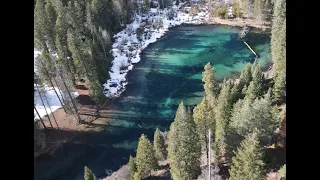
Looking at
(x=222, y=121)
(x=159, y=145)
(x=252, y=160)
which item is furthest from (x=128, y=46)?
(x=252, y=160)

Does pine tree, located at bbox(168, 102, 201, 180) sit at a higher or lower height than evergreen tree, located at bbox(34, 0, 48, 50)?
lower

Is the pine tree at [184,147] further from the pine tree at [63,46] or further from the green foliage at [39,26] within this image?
the green foliage at [39,26]

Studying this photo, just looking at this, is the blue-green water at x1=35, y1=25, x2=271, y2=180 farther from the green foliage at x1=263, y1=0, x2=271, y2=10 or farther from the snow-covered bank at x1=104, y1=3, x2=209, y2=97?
the green foliage at x1=263, y1=0, x2=271, y2=10

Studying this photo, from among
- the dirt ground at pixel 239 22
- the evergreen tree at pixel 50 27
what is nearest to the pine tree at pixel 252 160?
the evergreen tree at pixel 50 27

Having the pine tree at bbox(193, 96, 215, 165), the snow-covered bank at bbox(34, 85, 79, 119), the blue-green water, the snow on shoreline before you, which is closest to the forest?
the pine tree at bbox(193, 96, 215, 165)
